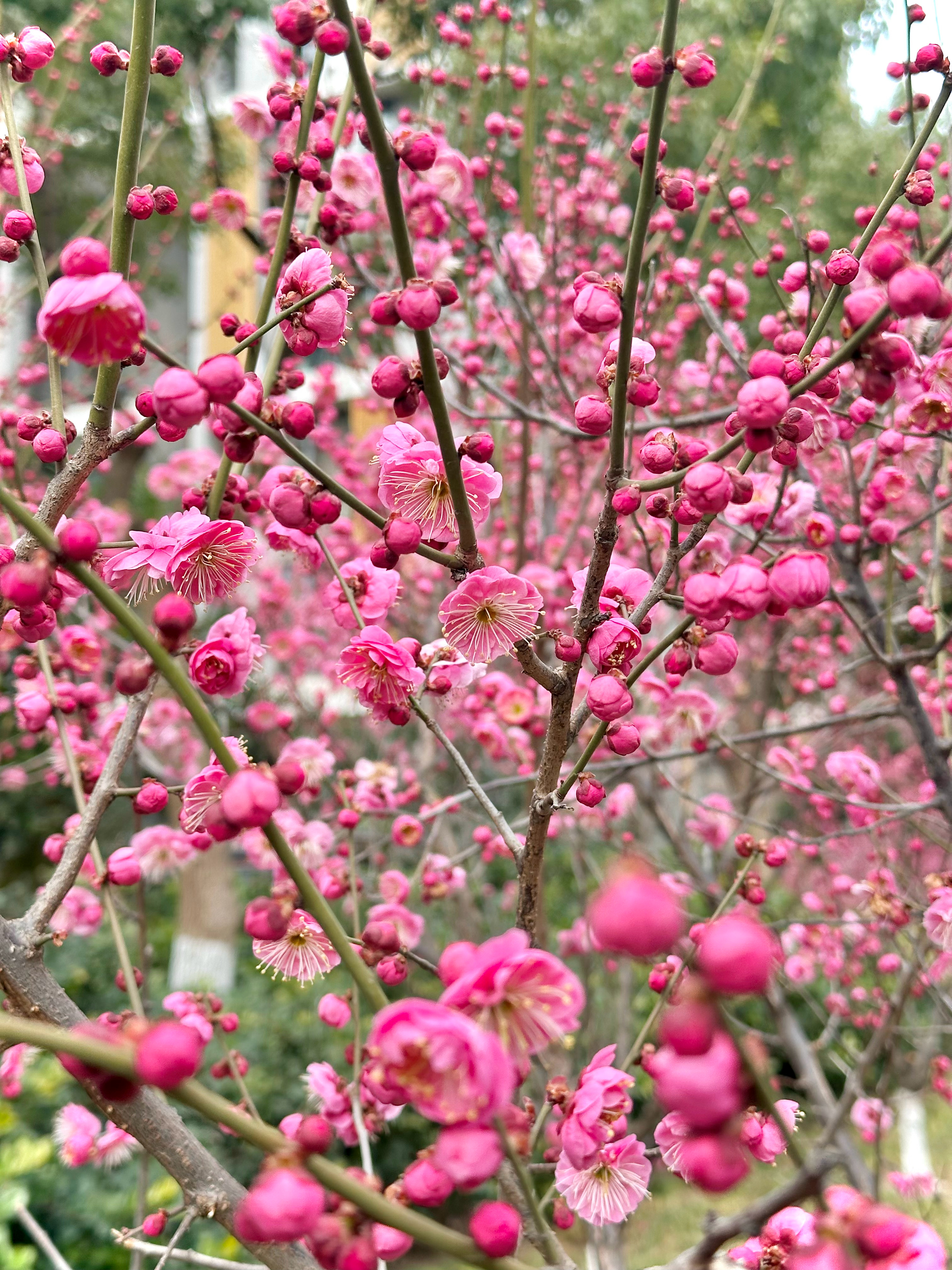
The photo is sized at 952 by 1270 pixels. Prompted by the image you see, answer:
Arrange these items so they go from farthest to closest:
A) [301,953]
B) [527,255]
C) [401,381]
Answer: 1. [527,255]
2. [301,953]
3. [401,381]

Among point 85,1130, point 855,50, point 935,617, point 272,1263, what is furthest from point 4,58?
point 855,50

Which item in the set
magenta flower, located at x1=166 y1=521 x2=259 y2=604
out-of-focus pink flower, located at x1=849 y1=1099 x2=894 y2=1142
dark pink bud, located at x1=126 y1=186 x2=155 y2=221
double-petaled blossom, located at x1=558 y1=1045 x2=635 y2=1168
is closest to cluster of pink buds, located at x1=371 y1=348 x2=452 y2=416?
magenta flower, located at x1=166 y1=521 x2=259 y2=604

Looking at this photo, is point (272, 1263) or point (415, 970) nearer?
point (272, 1263)

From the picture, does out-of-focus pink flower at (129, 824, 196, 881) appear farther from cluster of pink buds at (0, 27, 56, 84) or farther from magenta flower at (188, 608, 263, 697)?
cluster of pink buds at (0, 27, 56, 84)

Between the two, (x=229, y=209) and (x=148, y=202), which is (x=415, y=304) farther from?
(x=229, y=209)

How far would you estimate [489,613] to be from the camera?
1.26 m

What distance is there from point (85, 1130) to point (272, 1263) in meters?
1.49

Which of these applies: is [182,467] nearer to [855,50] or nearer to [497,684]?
[497,684]

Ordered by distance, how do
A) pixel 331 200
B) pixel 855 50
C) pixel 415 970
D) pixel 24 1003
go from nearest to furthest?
pixel 24 1003 < pixel 331 200 < pixel 415 970 < pixel 855 50

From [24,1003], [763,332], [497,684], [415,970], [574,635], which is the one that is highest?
[763,332]

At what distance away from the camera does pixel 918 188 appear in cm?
147

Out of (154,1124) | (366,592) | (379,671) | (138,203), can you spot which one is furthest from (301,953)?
(138,203)

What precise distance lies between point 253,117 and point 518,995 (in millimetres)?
2924

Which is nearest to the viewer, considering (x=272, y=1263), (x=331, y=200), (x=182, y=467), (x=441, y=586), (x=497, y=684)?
(x=272, y=1263)
